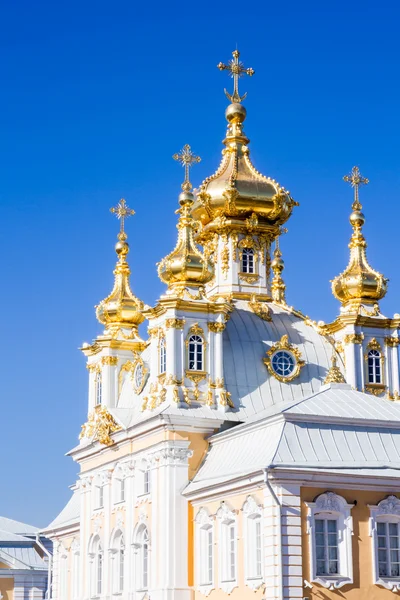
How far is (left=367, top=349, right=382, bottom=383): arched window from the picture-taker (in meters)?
46.0

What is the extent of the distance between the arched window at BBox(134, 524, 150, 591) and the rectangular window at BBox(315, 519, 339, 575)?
28.1 feet

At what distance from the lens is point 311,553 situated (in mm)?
35062

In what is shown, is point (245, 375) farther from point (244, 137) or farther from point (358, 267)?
point (244, 137)

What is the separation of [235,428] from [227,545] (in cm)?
391

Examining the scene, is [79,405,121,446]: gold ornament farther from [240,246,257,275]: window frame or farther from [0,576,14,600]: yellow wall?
[0,576,14,600]: yellow wall

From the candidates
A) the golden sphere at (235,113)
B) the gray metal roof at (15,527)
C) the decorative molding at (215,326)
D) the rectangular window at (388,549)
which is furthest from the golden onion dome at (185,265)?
the gray metal roof at (15,527)

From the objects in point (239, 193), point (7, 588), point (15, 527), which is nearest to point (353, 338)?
point (239, 193)

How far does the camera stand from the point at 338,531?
35.6 meters

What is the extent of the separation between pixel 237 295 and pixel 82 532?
1052 cm

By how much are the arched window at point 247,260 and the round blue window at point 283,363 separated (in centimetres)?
486

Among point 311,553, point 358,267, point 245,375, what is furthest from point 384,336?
point 311,553

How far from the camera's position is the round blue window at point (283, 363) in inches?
1774

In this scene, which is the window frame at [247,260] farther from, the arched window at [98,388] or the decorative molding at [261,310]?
the arched window at [98,388]

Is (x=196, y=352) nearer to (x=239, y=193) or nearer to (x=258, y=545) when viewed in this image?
(x=239, y=193)
